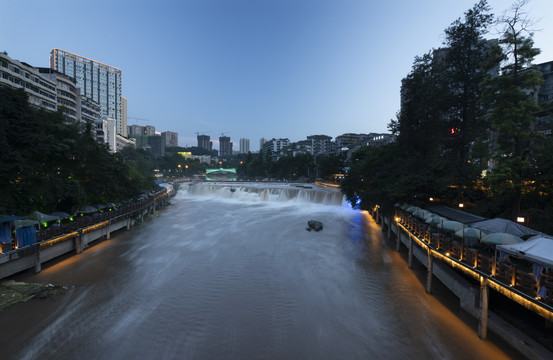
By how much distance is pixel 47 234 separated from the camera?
22016 millimetres

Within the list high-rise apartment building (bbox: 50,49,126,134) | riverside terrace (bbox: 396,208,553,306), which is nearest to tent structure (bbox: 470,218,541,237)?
riverside terrace (bbox: 396,208,553,306)

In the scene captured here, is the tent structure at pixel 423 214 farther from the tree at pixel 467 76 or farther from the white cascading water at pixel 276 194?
the white cascading water at pixel 276 194

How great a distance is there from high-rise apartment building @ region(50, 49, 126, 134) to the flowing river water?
6536 inches

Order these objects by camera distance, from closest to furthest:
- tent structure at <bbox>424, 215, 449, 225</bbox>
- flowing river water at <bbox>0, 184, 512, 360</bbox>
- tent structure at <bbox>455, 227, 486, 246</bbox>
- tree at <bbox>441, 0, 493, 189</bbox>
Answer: flowing river water at <bbox>0, 184, 512, 360</bbox>, tent structure at <bbox>455, 227, 486, 246</bbox>, tent structure at <bbox>424, 215, 449, 225</bbox>, tree at <bbox>441, 0, 493, 189</bbox>

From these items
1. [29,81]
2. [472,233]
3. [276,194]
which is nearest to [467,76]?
[472,233]

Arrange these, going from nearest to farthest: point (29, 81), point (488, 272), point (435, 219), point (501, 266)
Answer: point (501, 266) < point (488, 272) < point (435, 219) < point (29, 81)

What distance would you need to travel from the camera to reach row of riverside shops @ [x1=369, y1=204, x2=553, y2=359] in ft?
37.1

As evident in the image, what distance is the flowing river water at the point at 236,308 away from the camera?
513 inches

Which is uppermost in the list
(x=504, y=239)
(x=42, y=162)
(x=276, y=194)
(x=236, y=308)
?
(x=42, y=162)

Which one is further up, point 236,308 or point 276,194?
point 276,194

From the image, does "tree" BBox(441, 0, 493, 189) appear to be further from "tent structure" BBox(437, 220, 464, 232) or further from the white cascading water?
the white cascading water

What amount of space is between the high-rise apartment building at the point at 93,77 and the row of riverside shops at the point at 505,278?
18332 centimetres

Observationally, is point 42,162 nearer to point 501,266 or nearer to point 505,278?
point 501,266

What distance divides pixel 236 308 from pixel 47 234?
16.9 m
